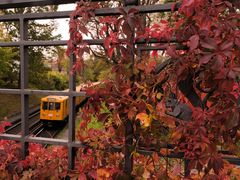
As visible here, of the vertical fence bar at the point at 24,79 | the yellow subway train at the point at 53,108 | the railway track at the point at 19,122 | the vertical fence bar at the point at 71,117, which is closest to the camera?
the vertical fence bar at the point at 71,117

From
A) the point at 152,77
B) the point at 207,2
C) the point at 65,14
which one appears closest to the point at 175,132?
the point at 152,77

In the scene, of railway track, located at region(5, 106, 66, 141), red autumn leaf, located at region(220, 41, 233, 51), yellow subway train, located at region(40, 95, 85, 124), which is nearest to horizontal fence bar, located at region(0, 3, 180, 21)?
red autumn leaf, located at region(220, 41, 233, 51)

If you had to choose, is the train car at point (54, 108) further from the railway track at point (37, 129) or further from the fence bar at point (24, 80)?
the fence bar at point (24, 80)

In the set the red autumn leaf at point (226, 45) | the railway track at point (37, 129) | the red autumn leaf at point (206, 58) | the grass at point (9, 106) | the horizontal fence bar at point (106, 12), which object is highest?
the horizontal fence bar at point (106, 12)

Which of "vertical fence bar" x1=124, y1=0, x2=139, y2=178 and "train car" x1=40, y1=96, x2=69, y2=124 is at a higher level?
"vertical fence bar" x1=124, y1=0, x2=139, y2=178

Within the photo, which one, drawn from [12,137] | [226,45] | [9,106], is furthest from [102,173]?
[9,106]

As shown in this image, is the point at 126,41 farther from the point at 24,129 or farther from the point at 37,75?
the point at 37,75

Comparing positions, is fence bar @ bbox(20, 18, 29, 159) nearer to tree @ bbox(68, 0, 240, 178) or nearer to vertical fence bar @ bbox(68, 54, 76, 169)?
vertical fence bar @ bbox(68, 54, 76, 169)

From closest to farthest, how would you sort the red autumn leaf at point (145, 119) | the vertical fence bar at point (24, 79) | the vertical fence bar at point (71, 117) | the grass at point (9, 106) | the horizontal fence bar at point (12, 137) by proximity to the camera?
the red autumn leaf at point (145, 119)
the vertical fence bar at point (71, 117)
the vertical fence bar at point (24, 79)
the horizontal fence bar at point (12, 137)
the grass at point (9, 106)

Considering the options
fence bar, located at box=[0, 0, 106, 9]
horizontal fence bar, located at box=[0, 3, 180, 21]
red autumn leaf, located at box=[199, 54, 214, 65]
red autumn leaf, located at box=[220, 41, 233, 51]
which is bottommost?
red autumn leaf, located at box=[199, 54, 214, 65]

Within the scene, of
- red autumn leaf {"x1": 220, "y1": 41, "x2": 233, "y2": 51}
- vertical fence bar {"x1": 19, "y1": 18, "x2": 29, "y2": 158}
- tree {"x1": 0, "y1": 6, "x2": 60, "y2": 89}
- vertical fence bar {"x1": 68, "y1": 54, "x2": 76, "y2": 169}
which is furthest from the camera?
tree {"x1": 0, "y1": 6, "x2": 60, "y2": 89}

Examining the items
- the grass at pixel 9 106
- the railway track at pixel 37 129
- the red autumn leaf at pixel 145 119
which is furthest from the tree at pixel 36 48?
the red autumn leaf at pixel 145 119

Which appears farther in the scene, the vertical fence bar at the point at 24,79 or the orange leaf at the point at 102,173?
the vertical fence bar at the point at 24,79

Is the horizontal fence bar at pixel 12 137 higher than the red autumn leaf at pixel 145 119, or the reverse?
the red autumn leaf at pixel 145 119
